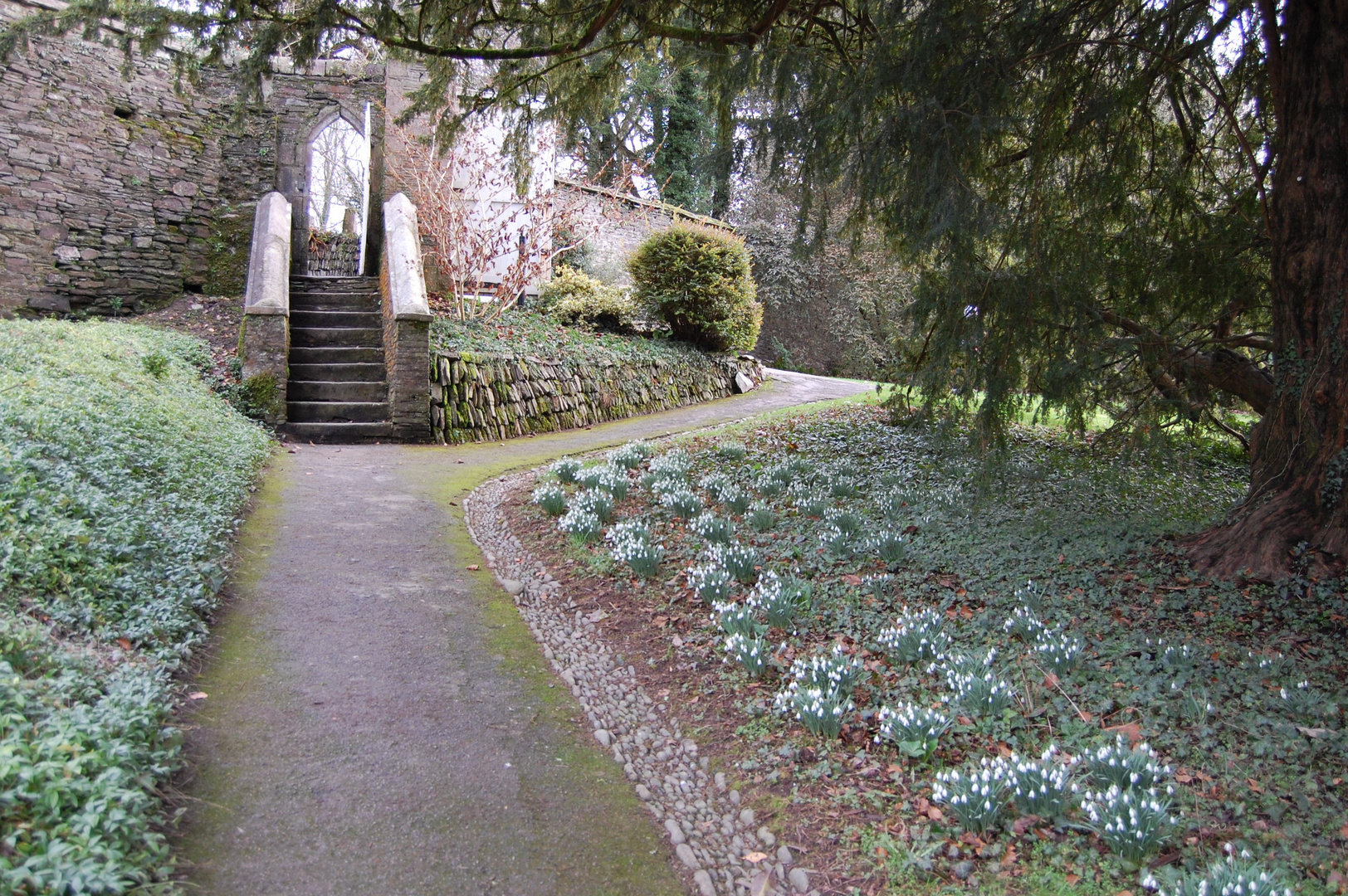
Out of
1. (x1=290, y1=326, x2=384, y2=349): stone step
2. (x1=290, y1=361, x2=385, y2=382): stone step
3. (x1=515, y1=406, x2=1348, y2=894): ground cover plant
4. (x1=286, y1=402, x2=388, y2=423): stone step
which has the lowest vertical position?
(x1=515, y1=406, x2=1348, y2=894): ground cover plant

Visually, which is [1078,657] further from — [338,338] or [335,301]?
[335,301]

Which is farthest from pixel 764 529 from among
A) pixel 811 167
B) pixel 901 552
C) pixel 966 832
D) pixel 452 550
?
pixel 966 832

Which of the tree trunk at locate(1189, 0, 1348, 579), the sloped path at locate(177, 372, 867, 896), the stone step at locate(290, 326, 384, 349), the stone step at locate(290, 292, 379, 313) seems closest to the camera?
the sloped path at locate(177, 372, 867, 896)

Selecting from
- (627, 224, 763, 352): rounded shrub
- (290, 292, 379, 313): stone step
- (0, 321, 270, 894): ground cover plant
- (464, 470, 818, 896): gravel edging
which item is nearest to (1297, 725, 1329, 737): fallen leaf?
(464, 470, 818, 896): gravel edging

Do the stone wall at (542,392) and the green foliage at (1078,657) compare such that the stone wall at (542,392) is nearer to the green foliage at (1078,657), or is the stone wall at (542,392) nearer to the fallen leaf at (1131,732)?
the green foliage at (1078,657)

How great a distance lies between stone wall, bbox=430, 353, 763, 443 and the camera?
9.12 metres

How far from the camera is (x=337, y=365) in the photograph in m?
9.41

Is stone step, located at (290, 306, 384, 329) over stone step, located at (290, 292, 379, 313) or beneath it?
beneath

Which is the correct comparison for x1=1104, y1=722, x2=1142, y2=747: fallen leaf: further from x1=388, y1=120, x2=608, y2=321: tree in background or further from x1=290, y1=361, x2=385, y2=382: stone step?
x1=388, y1=120, x2=608, y2=321: tree in background

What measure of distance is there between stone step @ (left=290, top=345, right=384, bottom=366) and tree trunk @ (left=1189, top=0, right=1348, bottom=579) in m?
8.68

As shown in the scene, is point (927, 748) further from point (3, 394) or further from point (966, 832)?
point (3, 394)

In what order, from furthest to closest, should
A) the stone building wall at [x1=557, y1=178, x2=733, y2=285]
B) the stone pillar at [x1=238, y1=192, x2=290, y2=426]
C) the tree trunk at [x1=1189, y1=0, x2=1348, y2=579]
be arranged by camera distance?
1. the stone building wall at [x1=557, y1=178, x2=733, y2=285]
2. the stone pillar at [x1=238, y1=192, x2=290, y2=426]
3. the tree trunk at [x1=1189, y1=0, x2=1348, y2=579]

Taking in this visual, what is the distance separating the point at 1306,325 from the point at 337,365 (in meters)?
9.11

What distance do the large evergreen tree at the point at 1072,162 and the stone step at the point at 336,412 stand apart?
3.93 metres
